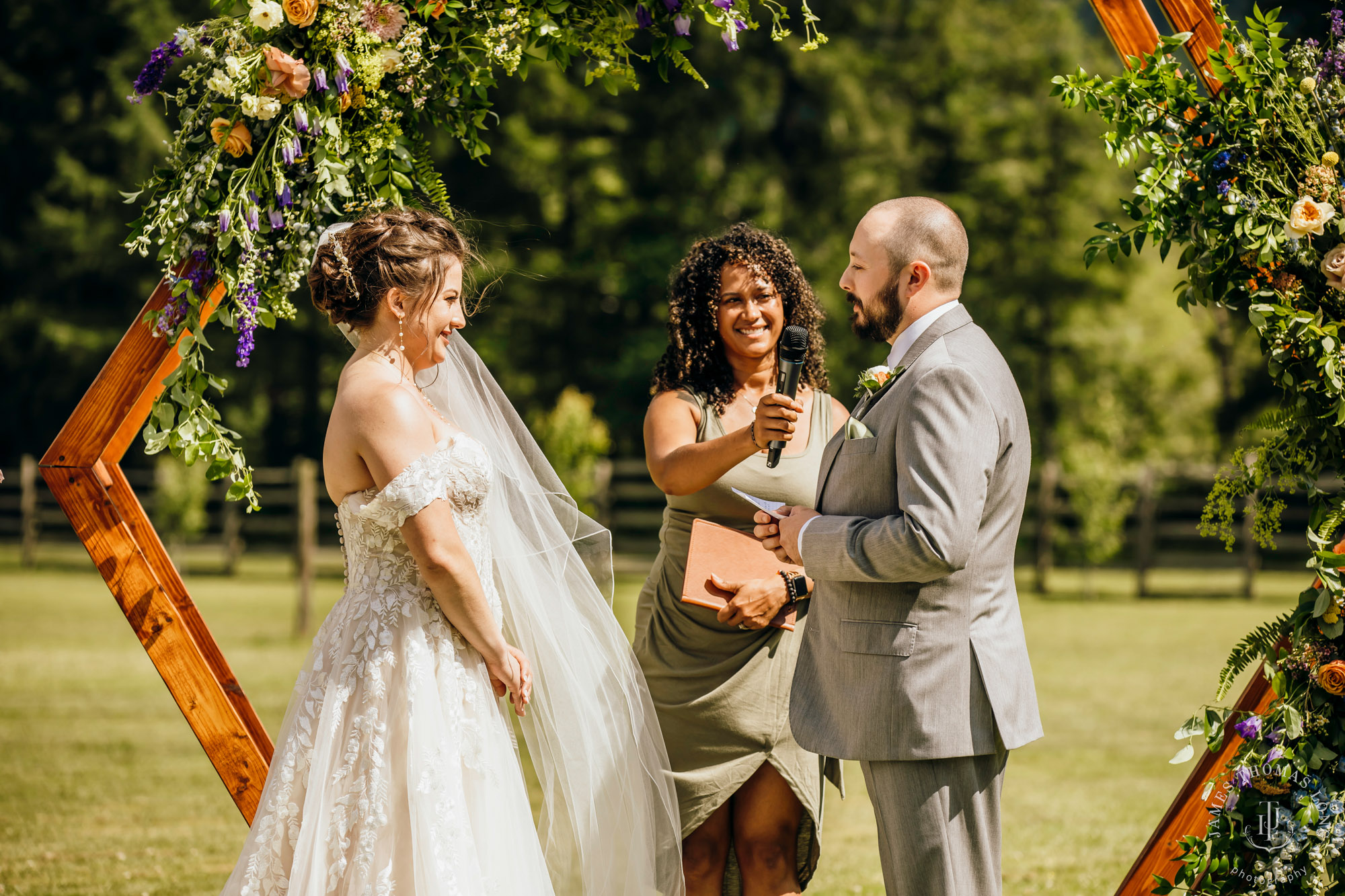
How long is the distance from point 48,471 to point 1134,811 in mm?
6106

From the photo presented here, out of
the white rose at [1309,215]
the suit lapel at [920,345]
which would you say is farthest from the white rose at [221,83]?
the white rose at [1309,215]

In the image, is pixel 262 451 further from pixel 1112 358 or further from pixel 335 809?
pixel 335 809

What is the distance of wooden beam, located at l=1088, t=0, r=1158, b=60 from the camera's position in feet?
11.1

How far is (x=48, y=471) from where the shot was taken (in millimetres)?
3607

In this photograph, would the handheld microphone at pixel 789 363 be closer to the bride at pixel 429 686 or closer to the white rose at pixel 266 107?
the bride at pixel 429 686

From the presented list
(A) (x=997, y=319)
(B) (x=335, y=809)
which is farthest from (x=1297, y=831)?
(A) (x=997, y=319)

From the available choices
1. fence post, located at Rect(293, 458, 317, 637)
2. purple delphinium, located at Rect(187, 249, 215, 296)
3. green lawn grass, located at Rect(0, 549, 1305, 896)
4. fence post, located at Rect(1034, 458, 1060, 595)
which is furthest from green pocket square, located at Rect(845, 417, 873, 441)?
fence post, located at Rect(1034, 458, 1060, 595)

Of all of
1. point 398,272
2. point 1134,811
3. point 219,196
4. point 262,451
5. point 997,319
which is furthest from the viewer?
point 262,451

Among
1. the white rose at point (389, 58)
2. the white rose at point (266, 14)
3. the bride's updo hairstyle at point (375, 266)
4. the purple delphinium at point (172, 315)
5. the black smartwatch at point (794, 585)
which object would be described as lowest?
the black smartwatch at point (794, 585)

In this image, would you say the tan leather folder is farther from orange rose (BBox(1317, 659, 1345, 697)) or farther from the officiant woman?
orange rose (BBox(1317, 659, 1345, 697))

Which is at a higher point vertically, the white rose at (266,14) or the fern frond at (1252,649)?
the white rose at (266,14)

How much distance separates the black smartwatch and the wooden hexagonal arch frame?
1.80 metres

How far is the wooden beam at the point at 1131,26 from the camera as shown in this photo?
3.39 meters

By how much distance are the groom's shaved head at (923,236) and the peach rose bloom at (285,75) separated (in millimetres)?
1762
